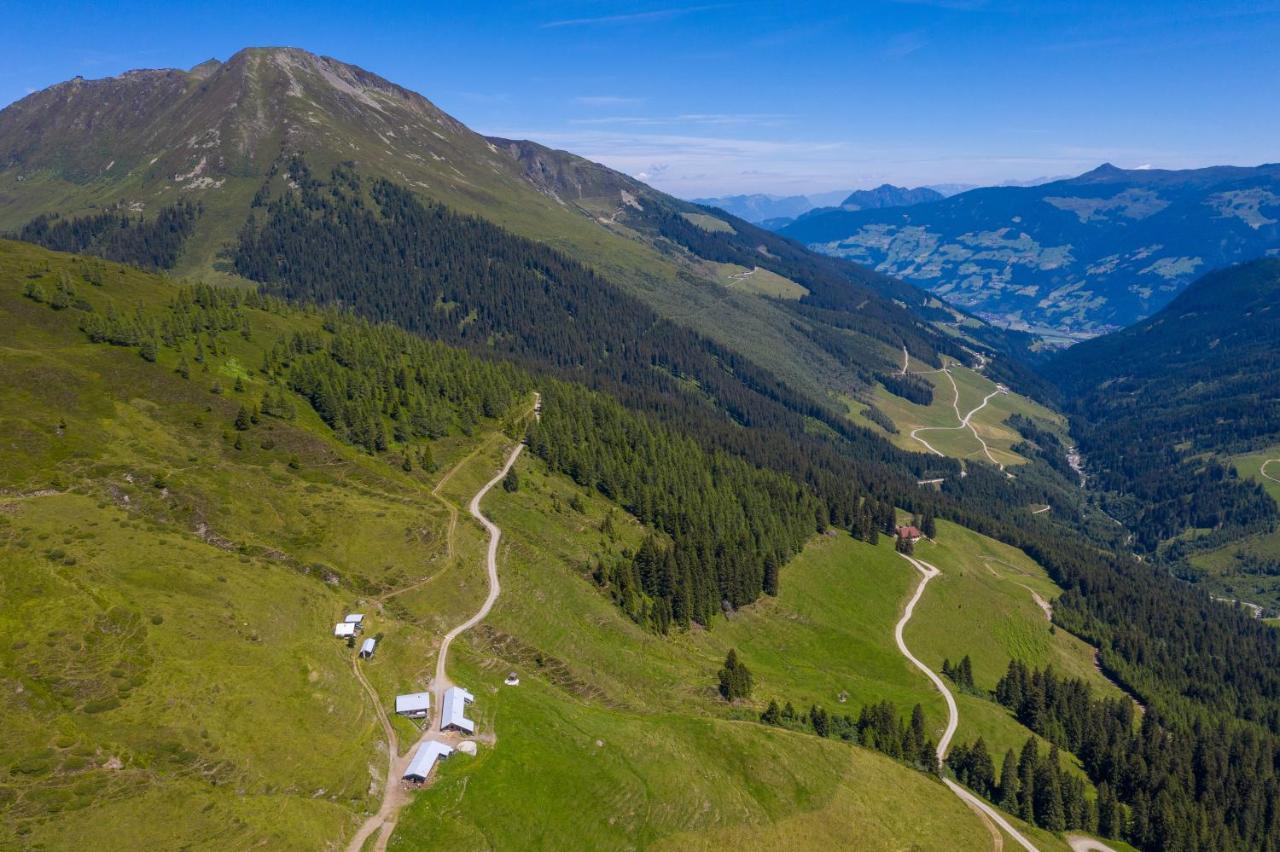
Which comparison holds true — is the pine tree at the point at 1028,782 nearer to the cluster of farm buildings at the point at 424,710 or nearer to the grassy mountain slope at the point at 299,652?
the grassy mountain slope at the point at 299,652

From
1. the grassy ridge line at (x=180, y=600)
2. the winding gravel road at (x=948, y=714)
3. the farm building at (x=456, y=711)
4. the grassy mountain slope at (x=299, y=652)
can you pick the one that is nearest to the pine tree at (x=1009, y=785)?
the winding gravel road at (x=948, y=714)

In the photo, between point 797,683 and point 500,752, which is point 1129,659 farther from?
point 500,752

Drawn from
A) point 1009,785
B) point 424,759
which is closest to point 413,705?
point 424,759

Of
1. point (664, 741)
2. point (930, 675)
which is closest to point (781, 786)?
point (664, 741)

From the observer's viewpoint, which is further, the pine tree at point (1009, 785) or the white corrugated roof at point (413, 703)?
the pine tree at point (1009, 785)

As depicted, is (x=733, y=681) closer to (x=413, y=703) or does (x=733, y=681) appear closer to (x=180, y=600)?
(x=413, y=703)

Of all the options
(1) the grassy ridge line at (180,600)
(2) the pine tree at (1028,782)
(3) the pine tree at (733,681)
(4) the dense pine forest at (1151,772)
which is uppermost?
(1) the grassy ridge line at (180,600)

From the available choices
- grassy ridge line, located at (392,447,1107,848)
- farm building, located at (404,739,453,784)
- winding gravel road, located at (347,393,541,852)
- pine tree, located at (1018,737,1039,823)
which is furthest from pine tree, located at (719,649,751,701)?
farm building, located at (404,739,453,784)
